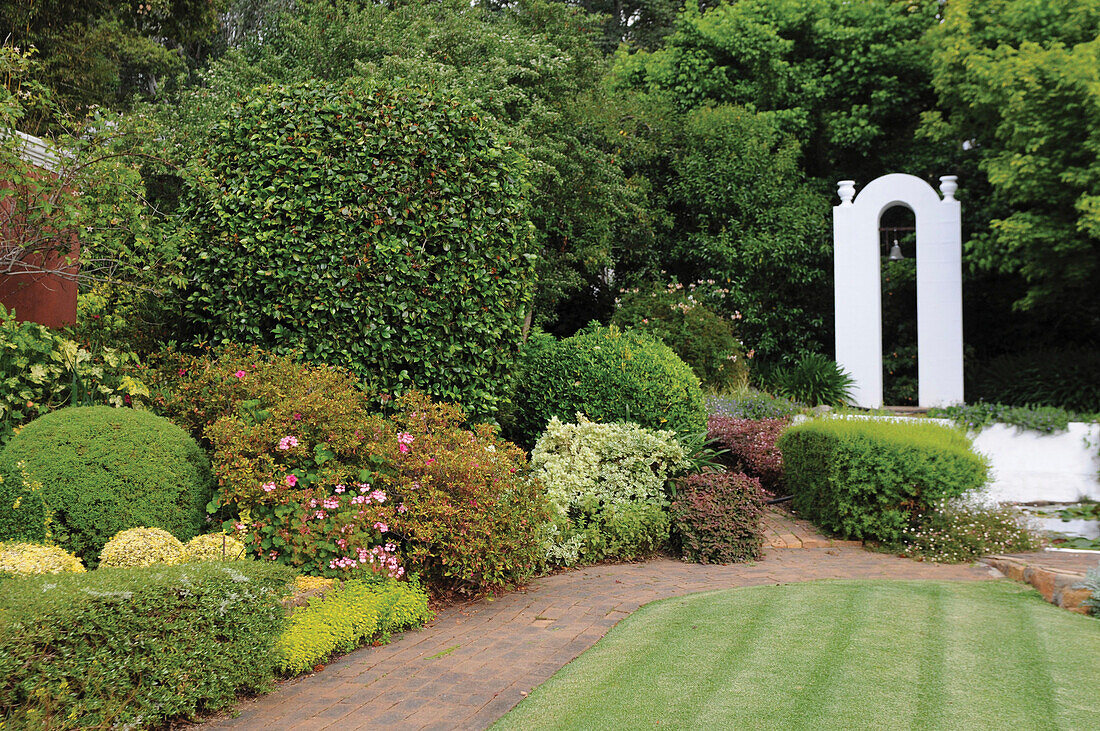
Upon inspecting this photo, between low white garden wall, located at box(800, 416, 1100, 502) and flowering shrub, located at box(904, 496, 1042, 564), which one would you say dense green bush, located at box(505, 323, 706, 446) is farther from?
low white garden wall, located at box(800, 416, 1100, 502)

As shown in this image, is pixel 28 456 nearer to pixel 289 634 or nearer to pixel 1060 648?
pixel 289 634

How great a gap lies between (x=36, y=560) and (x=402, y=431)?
242 centimetres

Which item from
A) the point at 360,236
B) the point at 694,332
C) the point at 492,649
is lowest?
the point at 492,649

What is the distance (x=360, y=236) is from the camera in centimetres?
636

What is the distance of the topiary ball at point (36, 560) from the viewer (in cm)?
406

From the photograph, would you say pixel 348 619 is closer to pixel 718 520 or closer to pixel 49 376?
pixel 49 376

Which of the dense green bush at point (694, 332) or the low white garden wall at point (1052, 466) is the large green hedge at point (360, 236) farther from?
the low white garden wall at point (1052, 466)

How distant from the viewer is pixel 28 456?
185 inches

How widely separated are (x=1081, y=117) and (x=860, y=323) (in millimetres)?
4382

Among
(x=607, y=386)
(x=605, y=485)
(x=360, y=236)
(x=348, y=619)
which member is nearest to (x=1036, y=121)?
(x=607, y=386)

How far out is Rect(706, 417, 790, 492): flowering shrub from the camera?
955 centimetres

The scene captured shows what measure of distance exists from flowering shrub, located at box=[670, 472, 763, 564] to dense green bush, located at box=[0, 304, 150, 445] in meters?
4.42

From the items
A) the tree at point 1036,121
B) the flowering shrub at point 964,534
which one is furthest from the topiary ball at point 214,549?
the tree at point 1036,121

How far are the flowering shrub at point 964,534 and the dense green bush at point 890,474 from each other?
0.10 m
